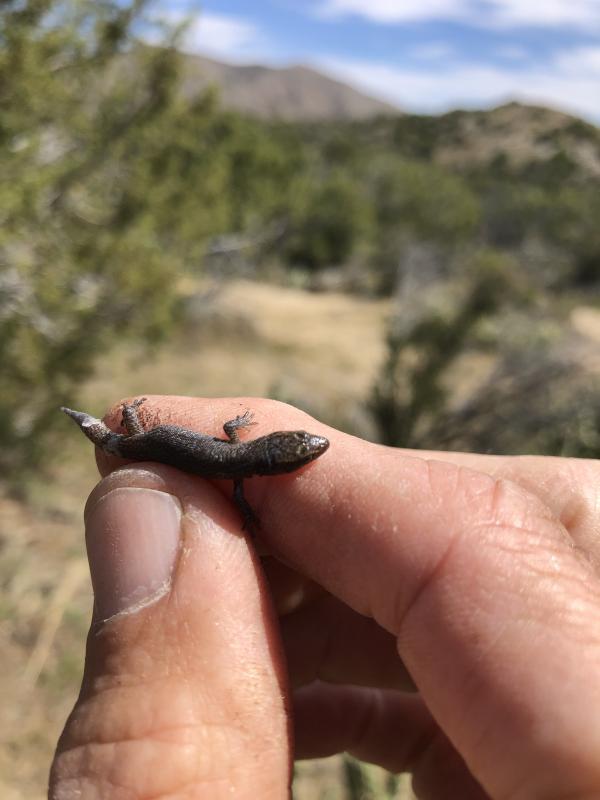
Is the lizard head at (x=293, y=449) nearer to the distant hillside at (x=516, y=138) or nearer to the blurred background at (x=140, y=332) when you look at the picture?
the blurred background at (x=140, y=332)

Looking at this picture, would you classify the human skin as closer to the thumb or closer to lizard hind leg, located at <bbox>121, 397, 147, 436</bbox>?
the thumb

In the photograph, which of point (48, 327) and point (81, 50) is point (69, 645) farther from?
point (81, 50)

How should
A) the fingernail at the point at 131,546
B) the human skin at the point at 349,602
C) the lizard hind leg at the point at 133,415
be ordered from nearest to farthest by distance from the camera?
the human skin at the point at 349,602, the fingernail at the point at 131,546, the lizard hind leg at the point at 133,415

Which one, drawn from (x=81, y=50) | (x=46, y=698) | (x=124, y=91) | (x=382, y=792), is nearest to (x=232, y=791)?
(x=382, y=792)

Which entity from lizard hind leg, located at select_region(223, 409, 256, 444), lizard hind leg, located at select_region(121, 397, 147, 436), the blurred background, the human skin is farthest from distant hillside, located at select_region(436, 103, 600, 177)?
the human skin

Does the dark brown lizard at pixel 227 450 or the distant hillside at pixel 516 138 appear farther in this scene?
the distant hillside at pixel 516 138

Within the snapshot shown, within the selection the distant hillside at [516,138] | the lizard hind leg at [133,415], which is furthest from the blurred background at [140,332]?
the distant hillside at [516,138]

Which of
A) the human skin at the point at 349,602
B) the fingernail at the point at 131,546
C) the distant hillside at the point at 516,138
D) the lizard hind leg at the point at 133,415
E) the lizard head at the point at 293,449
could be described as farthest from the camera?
the distant hillside at the point at 516,138
